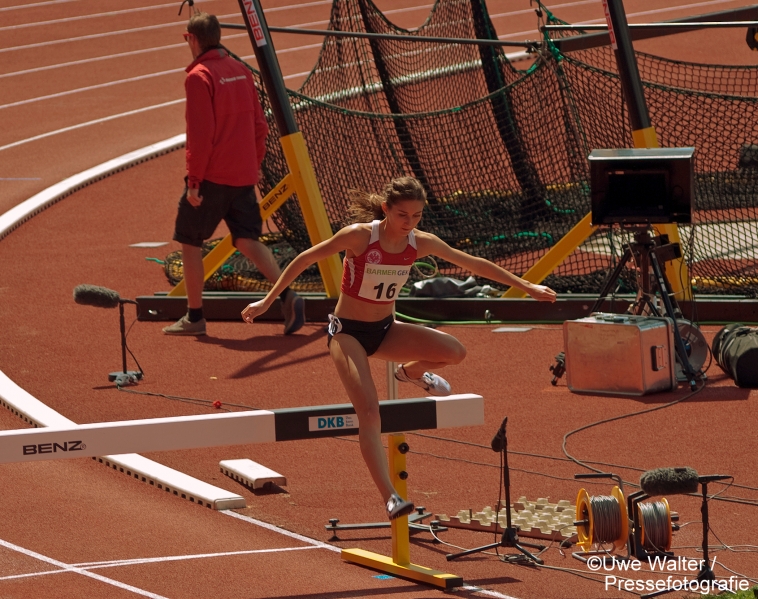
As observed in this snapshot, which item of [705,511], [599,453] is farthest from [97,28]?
[705,511]

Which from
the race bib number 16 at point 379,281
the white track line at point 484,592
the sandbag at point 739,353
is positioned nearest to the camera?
the white track line at point 484,592

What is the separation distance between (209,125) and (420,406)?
4408 mm

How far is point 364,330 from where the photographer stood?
7.00 meters

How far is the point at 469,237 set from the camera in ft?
43.3

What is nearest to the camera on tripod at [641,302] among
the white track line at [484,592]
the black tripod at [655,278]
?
the black tripod at [655,278]

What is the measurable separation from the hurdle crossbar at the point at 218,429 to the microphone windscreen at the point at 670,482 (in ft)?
3.86

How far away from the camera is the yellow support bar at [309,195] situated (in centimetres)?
1144

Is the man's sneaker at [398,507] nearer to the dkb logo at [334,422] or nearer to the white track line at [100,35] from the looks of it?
the dkb logo at [334,422]

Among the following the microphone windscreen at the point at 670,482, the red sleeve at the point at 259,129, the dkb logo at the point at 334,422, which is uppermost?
the red sleeve at the point at 259,129

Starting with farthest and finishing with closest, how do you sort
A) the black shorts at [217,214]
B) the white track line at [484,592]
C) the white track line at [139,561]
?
1. the black shorts at [217,214]
2. the white track line at [139,561]
3. the white track line at [484,592]

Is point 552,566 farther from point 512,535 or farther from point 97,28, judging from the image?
point 97,28

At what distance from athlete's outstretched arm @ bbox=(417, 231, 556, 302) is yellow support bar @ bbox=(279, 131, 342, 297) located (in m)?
4.36

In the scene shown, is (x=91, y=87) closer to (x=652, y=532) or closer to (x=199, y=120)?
(x=199, y=120)

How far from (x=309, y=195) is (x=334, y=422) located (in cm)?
494
